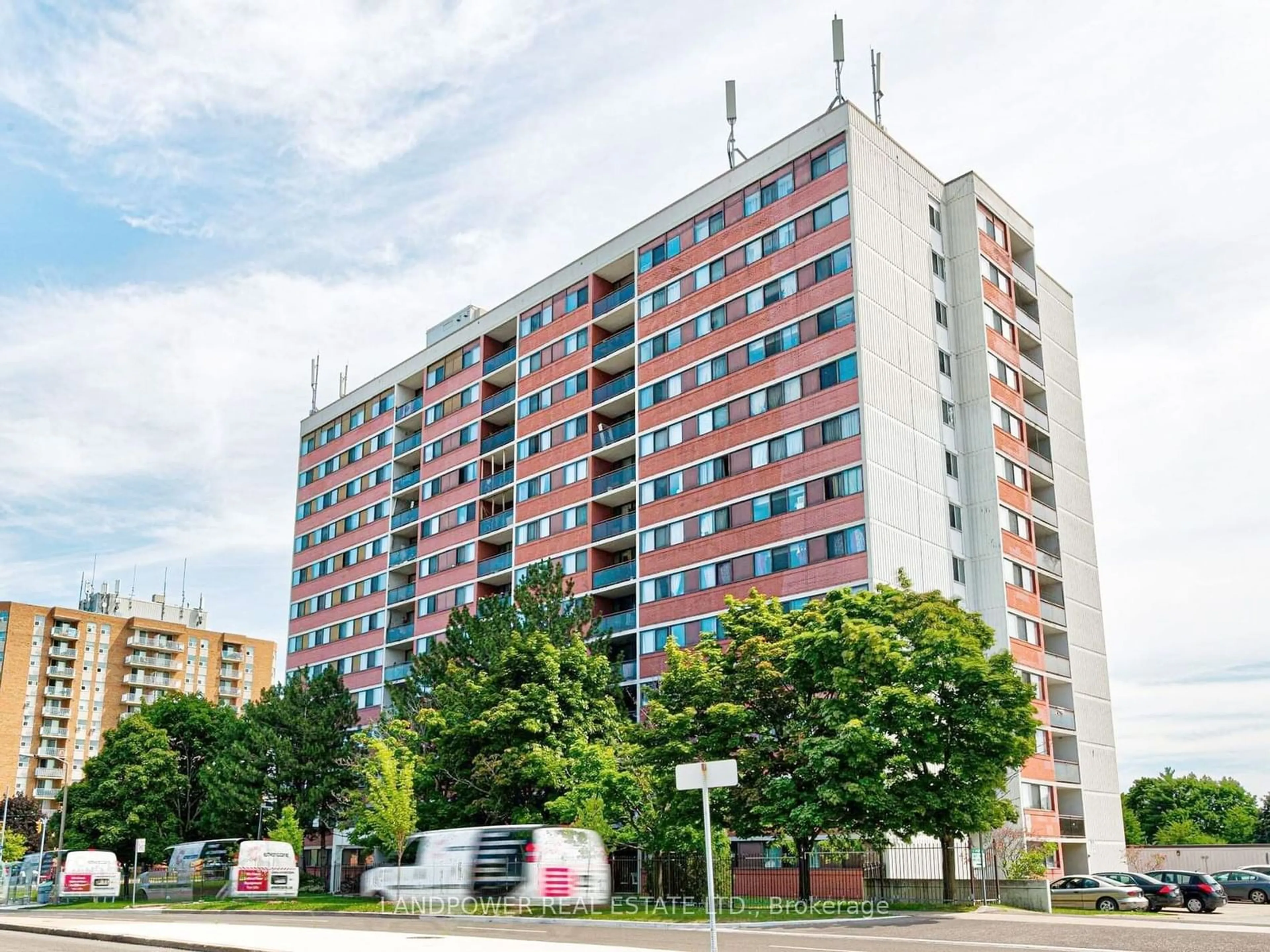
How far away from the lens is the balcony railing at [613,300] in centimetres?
6669

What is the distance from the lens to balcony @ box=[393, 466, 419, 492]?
83.3m

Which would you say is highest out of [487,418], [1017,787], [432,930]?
[487,418]

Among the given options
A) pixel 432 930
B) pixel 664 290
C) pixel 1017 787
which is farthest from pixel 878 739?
pixel 664 290

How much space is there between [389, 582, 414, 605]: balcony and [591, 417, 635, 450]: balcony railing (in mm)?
21410

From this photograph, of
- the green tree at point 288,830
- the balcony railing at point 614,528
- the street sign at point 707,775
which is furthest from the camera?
the balcony railing at point 614,528

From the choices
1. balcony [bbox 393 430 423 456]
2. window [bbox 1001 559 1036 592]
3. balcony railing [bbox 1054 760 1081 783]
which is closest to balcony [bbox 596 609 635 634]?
window [bbox 1001 559 1036 592]

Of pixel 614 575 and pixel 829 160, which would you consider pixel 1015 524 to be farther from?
pixel 614 575

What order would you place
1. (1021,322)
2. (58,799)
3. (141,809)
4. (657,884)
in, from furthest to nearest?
(58,799)
(141,809)
(1021,322)
(657,884)

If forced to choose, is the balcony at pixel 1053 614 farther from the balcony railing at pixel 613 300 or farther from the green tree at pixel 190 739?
the green tree at pixel 190 739

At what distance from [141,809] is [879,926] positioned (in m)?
60.5

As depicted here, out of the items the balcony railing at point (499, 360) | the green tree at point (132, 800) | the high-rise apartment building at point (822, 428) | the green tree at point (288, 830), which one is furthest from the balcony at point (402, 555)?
the green tree at point (288, 830)

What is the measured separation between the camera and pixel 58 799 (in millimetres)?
125812

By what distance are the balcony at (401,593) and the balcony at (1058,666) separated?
137 ft

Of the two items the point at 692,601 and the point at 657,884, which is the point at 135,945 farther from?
the point at 692,601
